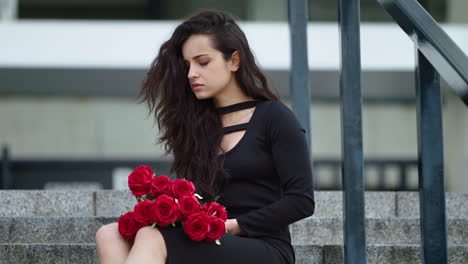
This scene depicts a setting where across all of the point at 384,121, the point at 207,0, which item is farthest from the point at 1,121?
the point at 384,121

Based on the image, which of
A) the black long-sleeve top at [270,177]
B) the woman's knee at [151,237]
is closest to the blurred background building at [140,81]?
the black long-sleeve top at [270,177]

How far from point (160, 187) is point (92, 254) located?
80 centimetres

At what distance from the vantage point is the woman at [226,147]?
2.42m

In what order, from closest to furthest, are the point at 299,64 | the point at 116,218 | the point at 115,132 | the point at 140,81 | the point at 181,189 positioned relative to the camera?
the point at 181,189
the point at 116,218
the point at 299,64
the point at 140,81
the point at 115,132

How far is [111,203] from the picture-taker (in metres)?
4.05

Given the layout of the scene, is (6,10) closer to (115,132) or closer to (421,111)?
(115,132)

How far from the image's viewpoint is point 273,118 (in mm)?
2717

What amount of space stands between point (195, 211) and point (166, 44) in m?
0.82

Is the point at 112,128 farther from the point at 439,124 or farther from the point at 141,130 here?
the point at 439,124

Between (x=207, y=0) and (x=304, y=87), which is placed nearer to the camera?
(x=304, y=87)

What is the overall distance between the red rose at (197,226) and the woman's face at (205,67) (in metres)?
0.62

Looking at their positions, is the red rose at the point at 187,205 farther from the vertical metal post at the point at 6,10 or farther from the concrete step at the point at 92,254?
the vertical metal post at the point at 6,10

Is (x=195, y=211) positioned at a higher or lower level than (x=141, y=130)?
higher

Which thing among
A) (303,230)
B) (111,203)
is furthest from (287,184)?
(111,203)
